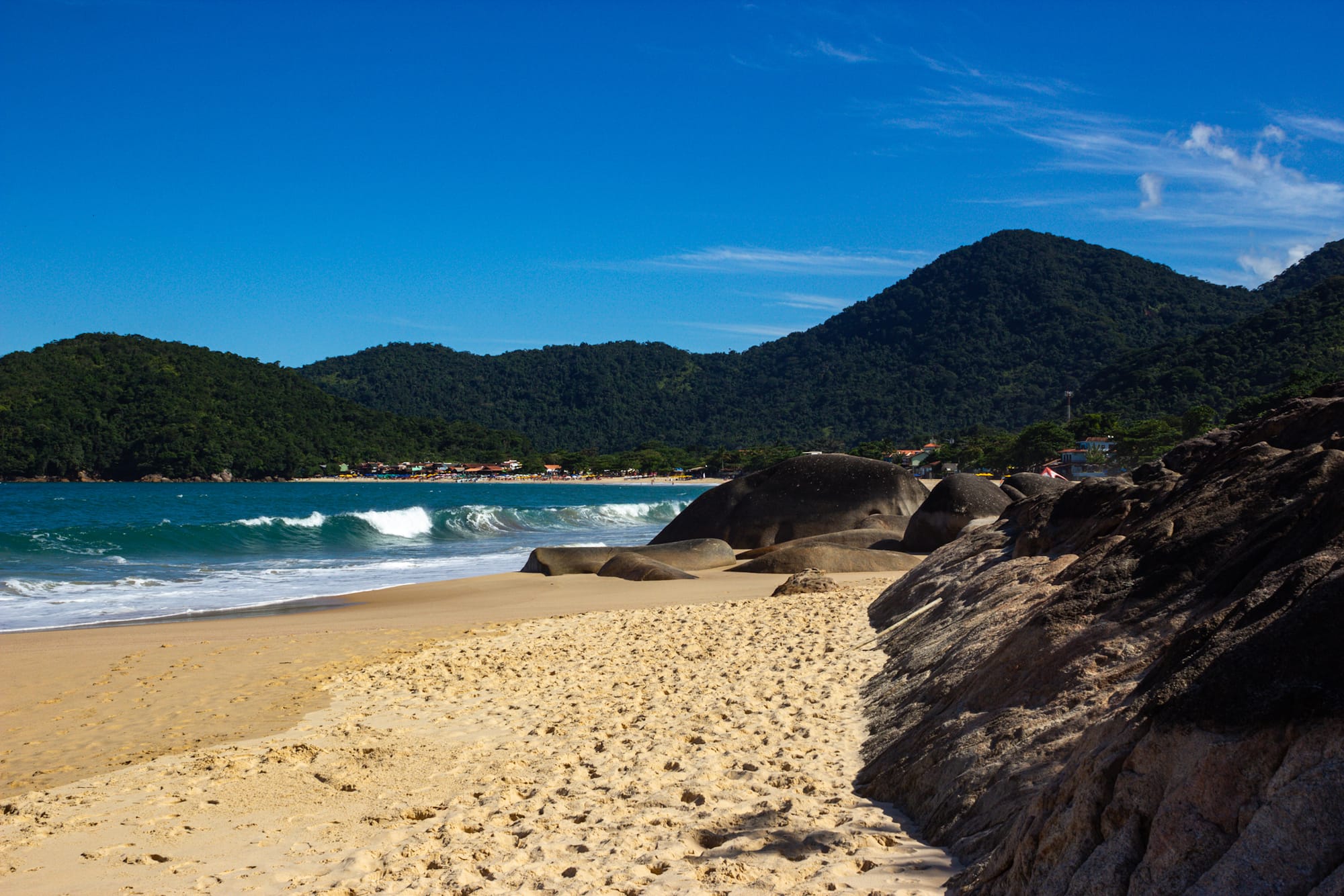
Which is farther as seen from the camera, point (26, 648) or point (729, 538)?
point (729, 538)

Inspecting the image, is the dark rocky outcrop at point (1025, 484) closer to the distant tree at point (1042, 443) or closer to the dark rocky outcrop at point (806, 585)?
the dark rocky outcrop at point (806, 585)

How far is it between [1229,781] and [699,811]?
8.75ft

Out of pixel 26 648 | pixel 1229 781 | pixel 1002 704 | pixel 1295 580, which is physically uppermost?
pixel 1295 580

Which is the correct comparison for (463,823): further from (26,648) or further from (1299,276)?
(1299,276)

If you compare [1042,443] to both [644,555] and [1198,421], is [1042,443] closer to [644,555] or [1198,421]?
[1198,421]

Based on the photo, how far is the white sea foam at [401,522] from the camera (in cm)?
3250

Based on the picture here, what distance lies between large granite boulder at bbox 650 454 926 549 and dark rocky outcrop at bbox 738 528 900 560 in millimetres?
873

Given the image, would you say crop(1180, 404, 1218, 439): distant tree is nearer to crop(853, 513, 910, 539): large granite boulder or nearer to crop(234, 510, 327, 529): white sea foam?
crop(853, 513, 910, 539): large granite boulder

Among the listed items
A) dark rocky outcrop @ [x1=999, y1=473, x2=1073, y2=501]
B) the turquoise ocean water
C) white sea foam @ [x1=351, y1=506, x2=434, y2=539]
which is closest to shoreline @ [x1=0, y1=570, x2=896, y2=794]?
the turquoise ocean water

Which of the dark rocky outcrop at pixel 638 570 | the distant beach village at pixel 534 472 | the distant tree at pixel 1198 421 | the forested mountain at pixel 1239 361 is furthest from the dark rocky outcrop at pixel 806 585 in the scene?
the distant beach village at pixel 534 472

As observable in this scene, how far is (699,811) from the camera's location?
457 centimetres

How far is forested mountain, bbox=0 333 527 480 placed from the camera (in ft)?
310

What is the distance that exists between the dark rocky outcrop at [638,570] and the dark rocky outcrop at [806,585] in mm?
2745

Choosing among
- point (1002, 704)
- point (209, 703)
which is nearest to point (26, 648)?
point (209, 703)
